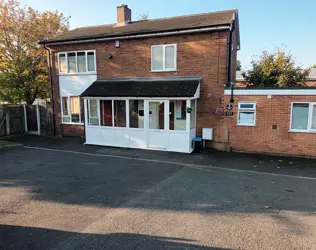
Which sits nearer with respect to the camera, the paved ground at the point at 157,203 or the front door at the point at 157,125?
the paved ground at the point at 157,203

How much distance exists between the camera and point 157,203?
517 centimetres

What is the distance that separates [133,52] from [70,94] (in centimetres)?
472

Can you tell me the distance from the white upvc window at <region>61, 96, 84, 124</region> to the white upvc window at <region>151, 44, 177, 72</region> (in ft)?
16.6

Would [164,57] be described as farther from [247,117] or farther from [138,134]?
[247,117]

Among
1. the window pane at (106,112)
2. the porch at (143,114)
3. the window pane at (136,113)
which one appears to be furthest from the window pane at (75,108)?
the window pane at (136,113)

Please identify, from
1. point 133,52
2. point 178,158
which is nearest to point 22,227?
point 178,158

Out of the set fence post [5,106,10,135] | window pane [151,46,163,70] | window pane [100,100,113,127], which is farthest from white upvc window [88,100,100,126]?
fence post [5,106,10,135]

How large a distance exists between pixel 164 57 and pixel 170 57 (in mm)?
295

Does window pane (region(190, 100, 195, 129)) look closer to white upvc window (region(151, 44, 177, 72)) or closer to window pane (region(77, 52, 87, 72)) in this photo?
white upvc window (region(151, 44, 177, 72))

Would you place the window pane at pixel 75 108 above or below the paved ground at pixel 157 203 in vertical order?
above

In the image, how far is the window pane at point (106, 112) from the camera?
11.8 meters

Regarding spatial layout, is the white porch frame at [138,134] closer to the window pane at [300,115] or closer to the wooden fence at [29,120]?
the window pane at [300,115]

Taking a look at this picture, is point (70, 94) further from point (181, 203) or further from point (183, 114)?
point (181, 203)

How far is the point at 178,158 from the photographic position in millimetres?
9422
